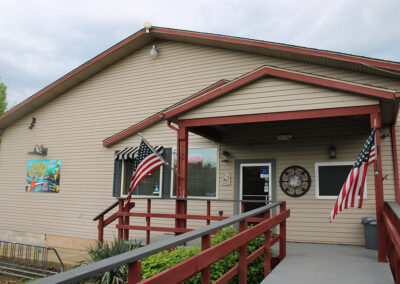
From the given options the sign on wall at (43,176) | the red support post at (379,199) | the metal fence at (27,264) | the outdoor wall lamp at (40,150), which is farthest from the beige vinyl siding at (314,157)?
the outdoor wall lamp at (40,150)

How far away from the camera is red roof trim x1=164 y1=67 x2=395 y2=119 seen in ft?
17.6

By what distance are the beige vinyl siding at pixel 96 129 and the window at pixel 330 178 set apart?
80.6 inches

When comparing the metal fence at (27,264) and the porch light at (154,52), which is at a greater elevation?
the porch light at (154,52)

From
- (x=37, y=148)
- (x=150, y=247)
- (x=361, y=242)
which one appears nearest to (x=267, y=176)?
(x=361, y=242)

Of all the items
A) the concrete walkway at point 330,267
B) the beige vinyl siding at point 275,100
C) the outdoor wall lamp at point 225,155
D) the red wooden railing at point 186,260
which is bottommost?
the concrete walkway at point 330,267

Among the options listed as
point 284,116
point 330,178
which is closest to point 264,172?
point 330,178

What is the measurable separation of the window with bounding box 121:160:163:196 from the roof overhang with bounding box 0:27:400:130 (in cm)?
394

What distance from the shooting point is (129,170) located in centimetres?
1028

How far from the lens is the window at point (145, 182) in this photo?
31.7 ft

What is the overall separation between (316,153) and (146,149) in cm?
390

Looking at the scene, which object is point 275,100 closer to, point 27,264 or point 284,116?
point 284,116

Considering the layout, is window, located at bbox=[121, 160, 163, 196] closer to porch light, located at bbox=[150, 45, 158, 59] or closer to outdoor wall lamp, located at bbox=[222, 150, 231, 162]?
outdoor wall lamp, located at bbox=[222, 150, 231, 162]

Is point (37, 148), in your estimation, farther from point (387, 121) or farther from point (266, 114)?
point (387, 121)

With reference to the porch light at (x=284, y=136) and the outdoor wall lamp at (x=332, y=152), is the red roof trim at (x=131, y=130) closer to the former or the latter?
the porch light at (x=284, y=136)
